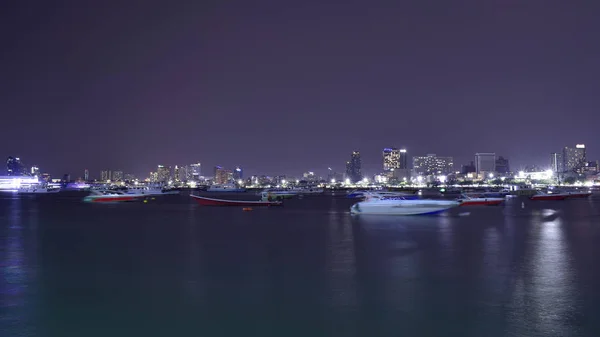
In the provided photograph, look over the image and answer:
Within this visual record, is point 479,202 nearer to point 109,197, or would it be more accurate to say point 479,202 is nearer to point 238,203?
point 238,203

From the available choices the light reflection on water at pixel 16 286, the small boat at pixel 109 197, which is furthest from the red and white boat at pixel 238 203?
the light reflection on water at pixel 16 286

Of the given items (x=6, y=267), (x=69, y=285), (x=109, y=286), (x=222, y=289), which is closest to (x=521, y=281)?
(x=222, y=289)

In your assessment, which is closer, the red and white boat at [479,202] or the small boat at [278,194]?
the red and white boat at [479,202]

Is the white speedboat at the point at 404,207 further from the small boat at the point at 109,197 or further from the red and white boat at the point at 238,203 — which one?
the small boat at the point at 109,197

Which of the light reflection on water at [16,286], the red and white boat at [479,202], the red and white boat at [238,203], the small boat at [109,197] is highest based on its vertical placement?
the small boat at [109,197]

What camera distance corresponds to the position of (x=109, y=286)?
1593 centimetres

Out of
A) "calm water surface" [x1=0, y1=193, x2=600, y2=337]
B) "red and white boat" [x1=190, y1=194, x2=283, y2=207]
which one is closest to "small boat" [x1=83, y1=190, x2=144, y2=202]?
"red and white boat" [x1=190, y1=194, x2=283, y2=207]

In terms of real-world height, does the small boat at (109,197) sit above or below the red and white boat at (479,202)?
above

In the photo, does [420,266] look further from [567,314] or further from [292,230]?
[292,230]

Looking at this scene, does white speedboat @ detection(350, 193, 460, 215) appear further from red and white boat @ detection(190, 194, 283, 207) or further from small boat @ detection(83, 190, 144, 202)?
small boat @ detection(83, 190, 144, 202)

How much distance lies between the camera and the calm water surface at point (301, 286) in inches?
447

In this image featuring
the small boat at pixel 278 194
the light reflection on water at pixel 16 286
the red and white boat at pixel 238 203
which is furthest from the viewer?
the small boat at pixel 278 194

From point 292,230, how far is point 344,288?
2007cm

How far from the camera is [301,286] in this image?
1576cm
